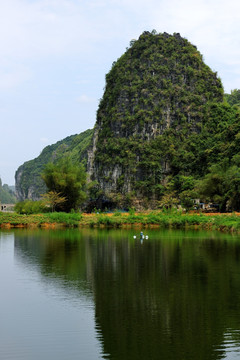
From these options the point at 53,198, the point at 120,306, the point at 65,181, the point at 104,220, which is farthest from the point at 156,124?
the point at 120,306

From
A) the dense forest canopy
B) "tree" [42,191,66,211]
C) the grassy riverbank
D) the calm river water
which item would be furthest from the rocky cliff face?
the calm river water

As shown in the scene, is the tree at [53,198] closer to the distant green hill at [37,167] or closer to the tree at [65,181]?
the tree at [65,181]

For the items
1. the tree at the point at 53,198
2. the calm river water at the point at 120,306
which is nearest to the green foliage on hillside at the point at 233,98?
the tree at the point at 53,198

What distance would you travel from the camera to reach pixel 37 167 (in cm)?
17575

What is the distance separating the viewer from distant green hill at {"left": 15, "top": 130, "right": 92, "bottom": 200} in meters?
157

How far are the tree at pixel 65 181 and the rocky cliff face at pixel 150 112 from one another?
63.8 ft

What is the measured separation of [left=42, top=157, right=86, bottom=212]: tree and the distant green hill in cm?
8773

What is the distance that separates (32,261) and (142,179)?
57684 millimetres

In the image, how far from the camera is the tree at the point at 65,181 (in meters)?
58.2

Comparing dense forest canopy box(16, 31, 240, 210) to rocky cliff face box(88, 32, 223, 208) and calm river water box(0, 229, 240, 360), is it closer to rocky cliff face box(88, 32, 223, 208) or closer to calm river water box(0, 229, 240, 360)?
rocky cliff face box(88, 32, 223, 208)

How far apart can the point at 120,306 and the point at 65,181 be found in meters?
45.8

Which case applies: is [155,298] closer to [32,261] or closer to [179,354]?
[179,354]

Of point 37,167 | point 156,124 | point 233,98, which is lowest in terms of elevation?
point 156,124

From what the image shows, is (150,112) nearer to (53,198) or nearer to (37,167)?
(53,198)
